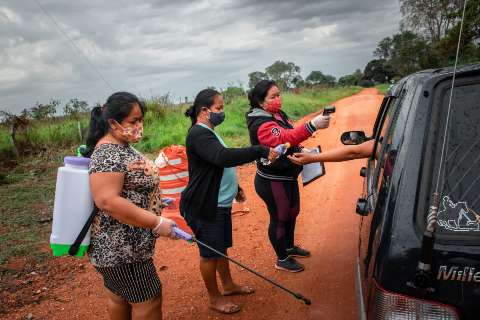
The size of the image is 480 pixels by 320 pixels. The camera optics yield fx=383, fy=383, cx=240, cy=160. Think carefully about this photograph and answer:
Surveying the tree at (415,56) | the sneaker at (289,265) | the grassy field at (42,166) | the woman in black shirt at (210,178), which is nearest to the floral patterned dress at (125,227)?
the woman in black shirt at (210,178)

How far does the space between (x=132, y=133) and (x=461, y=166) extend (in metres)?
1.67

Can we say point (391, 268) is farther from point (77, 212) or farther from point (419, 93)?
point (77, 212)

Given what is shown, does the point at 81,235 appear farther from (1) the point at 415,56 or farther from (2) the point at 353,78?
(2) the point at 353,78

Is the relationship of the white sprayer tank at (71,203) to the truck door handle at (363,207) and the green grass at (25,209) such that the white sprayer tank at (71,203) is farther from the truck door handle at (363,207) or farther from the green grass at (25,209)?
the green grass at (25,209)

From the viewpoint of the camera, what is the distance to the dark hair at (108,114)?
2.16m

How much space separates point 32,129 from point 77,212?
512 inches

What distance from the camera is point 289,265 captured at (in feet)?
12.8

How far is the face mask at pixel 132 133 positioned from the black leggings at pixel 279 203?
1.64 m

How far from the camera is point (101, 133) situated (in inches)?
88.5

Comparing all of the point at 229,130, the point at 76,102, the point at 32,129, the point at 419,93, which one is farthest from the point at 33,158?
the point at 419,93

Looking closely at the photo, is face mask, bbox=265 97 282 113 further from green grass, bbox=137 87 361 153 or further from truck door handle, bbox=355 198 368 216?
green grass, bbox=137 87 361 153

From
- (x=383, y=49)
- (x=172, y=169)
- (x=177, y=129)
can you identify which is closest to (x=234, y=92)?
(x=177, y=129)

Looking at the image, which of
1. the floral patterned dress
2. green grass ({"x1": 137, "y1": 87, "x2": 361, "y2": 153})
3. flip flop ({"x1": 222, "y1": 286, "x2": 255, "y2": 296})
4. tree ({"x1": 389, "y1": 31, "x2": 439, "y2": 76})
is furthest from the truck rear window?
tree ({"x1": 389, "y1": 31, "x2": 439, "y2": 76})

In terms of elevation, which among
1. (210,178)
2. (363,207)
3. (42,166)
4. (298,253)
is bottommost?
(298,253)
